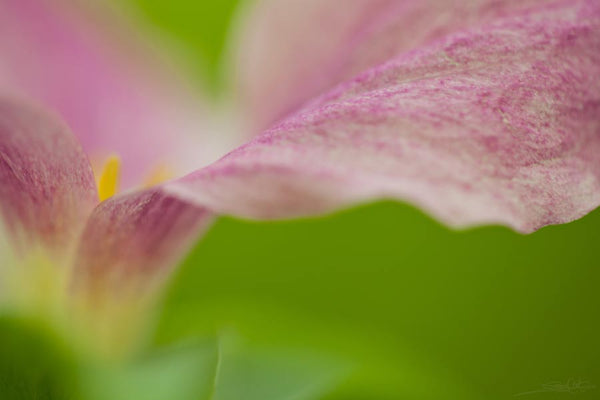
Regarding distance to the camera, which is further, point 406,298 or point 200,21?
point 200,21

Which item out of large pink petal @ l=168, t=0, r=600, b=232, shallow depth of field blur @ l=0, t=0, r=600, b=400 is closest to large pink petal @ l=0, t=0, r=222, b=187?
shallow depth of field blur @ l=0, t=0, r=600, b=400

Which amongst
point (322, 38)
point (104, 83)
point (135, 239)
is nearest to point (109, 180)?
point (135, 239)

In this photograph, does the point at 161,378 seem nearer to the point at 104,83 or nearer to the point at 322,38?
the point at 322,38

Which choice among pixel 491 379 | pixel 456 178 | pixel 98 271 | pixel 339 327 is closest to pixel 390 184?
pixel 456 178

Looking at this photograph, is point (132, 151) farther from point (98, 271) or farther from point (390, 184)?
point (390, 184)

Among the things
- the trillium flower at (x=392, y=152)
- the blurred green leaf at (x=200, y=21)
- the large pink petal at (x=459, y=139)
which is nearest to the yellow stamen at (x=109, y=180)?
the trillium flower at (x=392, y=152)

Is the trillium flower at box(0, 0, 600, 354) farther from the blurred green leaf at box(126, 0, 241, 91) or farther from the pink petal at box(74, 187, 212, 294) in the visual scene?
the blurred green leaf at box(126, 0, 241, 91)
